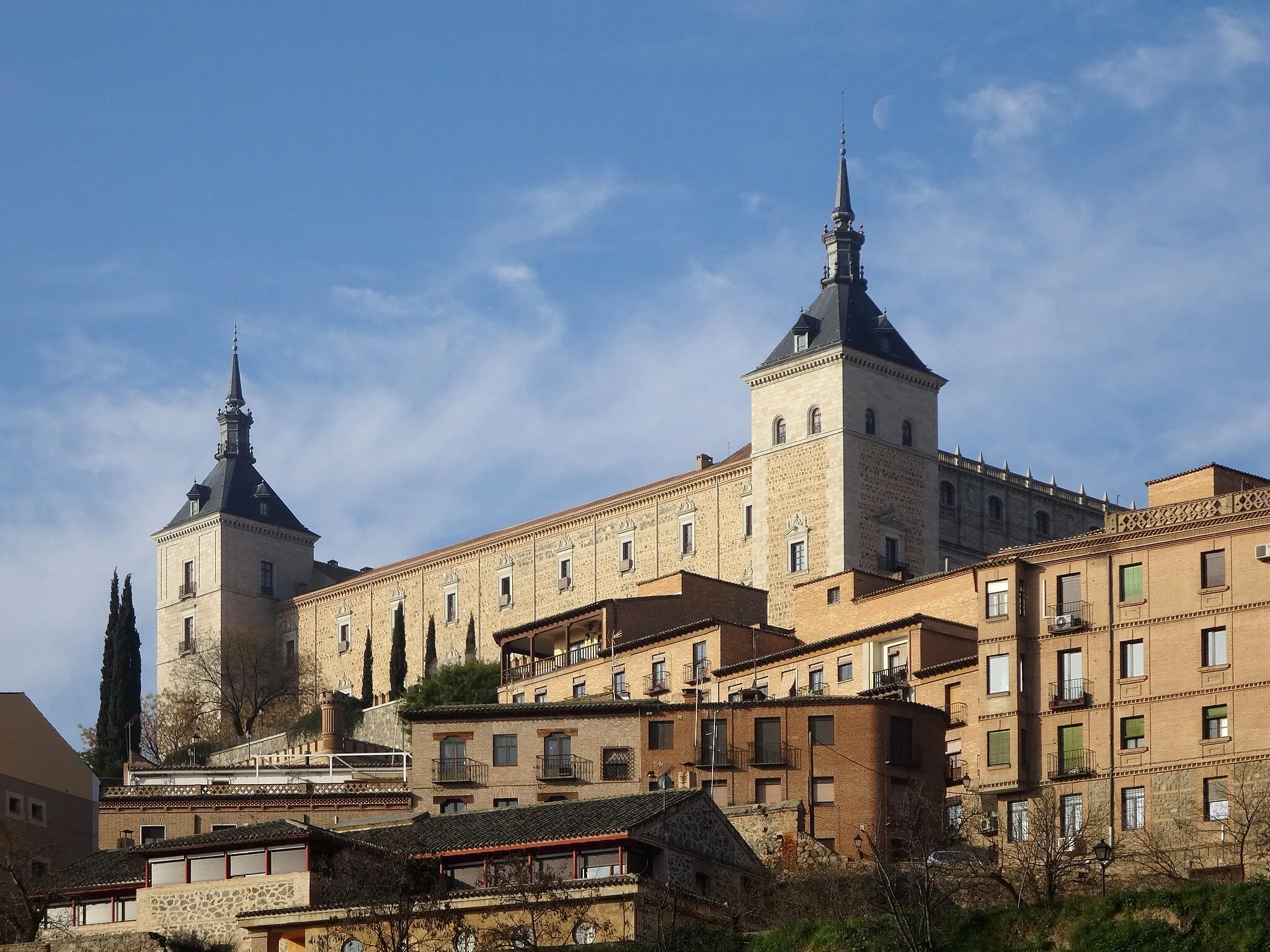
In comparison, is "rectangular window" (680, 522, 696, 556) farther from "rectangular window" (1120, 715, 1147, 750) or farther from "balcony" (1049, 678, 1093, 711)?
"rectangular window" (1120, 715, 1147, 750)

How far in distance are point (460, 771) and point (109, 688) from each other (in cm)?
4571

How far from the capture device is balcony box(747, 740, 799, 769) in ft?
231

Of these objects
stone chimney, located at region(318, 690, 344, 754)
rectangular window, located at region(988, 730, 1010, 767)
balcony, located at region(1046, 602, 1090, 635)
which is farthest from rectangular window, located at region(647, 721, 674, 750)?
stone chimney, located at region(318, 690, 344, 754)

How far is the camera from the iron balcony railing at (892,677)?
74875mm

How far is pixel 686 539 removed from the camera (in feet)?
374

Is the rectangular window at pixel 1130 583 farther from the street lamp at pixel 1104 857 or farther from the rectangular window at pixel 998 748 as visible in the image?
the street lamp at pixel 1104 857

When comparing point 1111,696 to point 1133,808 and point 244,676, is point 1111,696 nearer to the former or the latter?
point 1133,808

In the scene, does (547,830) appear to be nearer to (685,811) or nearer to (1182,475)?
(685,811)

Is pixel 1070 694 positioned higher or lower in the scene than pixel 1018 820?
higher

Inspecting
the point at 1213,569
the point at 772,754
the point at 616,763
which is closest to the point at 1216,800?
the point at 1213,569

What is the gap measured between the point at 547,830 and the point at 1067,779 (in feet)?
54.3

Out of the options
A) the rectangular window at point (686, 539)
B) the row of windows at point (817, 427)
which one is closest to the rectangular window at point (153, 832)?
the row of windows at point (817, 427)

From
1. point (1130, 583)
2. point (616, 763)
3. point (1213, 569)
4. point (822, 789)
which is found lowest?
point (822, 789)

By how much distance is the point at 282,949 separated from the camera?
55.9 m
